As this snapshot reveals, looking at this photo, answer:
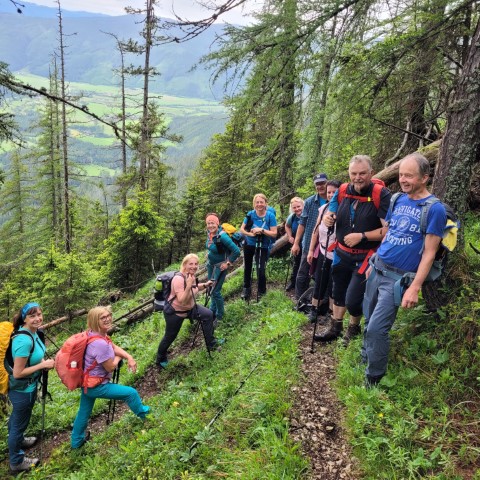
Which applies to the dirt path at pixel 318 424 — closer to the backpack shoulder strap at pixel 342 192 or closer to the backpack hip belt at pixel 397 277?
the backpack hip belt at pixel 397 277

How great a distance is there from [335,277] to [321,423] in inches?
84.4

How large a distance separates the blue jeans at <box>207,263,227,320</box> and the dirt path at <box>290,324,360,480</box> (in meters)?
2.93

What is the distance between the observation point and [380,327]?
13.1ft

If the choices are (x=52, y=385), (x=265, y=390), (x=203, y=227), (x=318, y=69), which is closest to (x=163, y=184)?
→ (x=203, y=227)

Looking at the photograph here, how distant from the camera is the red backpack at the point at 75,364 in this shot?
4.93 metres

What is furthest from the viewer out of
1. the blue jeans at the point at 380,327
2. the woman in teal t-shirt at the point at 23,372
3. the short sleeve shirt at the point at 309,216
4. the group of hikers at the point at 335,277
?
the short sleeve shirt at the point at 309,216

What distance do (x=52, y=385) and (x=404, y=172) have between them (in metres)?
8.83

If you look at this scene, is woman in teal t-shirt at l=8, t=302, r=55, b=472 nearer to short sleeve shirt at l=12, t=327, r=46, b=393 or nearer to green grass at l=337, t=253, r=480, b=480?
short sleeve shirt at l=12, t=327, r=46, b=393

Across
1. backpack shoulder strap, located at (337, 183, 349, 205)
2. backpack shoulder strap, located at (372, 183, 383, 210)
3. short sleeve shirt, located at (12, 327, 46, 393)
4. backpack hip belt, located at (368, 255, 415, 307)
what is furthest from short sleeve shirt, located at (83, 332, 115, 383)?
backpack shoulder strap, located at (372, 183, 383, 210)

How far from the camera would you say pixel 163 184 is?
26156mm

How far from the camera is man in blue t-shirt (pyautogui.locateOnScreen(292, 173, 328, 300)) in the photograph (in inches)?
271

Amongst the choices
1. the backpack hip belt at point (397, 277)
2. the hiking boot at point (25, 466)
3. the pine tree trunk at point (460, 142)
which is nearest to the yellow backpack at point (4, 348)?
the hiking boot at point (25, 466)

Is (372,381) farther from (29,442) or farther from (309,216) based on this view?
(29,442)

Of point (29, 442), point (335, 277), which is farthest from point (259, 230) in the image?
point (29, 442)
